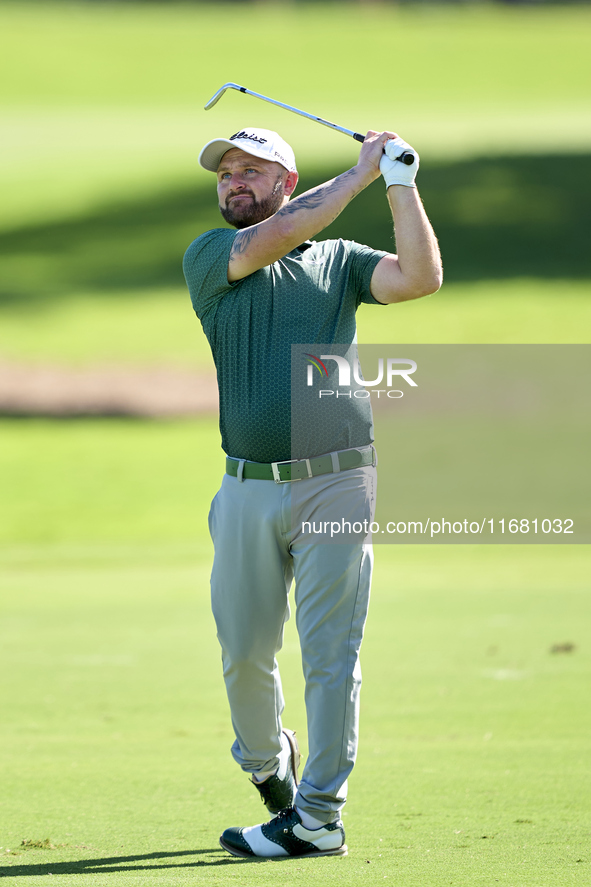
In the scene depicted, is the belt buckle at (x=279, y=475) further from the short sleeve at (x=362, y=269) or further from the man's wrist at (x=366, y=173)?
the man's wrist at (x=366, y=173)

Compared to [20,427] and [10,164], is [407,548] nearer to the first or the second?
[20,427]

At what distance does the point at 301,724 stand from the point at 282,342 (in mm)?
2077

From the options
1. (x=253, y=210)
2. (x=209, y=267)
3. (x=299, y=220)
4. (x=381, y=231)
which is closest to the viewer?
(x=299, y=220)

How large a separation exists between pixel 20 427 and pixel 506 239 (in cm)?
1117

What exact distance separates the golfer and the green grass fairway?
32 cm

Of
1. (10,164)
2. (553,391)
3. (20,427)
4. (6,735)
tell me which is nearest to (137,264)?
(10,164)

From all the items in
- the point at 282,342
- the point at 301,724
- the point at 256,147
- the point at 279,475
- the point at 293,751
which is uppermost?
the point at 256,147

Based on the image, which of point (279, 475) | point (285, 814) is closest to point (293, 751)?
point (285, 814)

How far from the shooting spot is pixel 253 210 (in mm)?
3758

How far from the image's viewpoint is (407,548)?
10.4 metres

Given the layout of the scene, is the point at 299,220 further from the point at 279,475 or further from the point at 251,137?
the point at 279,475

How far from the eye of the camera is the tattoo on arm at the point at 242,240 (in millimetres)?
3516

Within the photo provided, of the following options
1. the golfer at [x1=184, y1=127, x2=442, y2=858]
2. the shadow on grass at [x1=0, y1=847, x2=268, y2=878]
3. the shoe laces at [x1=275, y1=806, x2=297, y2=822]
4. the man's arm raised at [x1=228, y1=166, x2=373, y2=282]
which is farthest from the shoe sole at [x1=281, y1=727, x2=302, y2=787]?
the man's arm raised at [x1=228, y1=166, x2=373, y2=282]

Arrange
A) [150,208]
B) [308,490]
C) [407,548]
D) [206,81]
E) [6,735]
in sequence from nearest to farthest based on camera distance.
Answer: [308,490]
[6,735]
[407,548]
[150,208]
[206,81]
